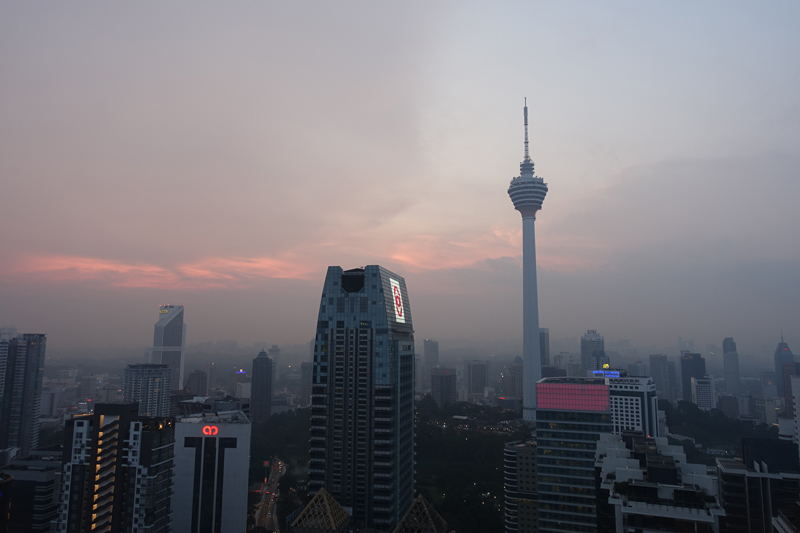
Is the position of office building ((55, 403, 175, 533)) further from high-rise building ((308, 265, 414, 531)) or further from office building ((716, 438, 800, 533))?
office building ((716, 438, 800, 533))

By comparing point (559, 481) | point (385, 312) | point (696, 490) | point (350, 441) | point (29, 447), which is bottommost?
point (29, 447)

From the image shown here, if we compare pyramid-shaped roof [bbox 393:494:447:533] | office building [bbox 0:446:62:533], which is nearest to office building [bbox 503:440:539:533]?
pyramid-shaped roof [bbox 393:494:447:533]

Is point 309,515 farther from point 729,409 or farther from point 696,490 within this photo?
point 729,409

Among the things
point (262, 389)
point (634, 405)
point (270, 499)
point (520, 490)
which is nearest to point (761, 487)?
point (520, 490)

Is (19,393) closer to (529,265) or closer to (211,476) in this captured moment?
(211,476)

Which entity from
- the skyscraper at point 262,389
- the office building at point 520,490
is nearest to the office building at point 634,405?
the office building at point 520,490

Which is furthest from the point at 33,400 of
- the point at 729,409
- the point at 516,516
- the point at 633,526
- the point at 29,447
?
the point at 729,409
